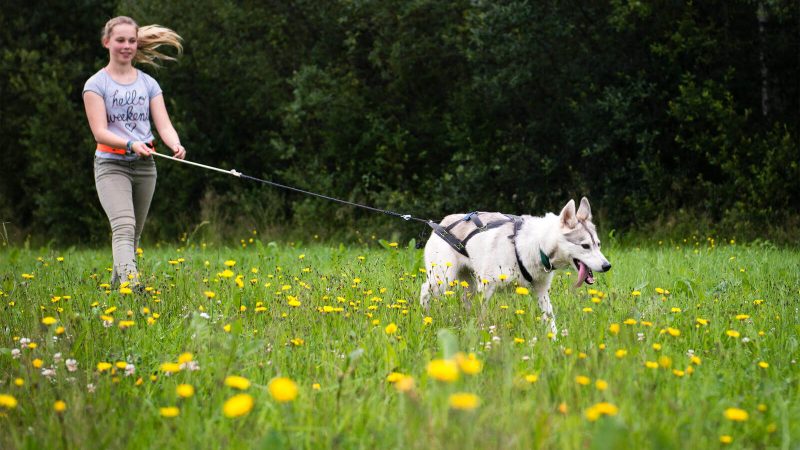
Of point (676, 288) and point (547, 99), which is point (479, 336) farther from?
point (547, 99)

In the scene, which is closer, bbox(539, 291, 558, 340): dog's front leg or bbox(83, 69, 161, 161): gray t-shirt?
bbox(539, 291, 558, 340): dog's front leg

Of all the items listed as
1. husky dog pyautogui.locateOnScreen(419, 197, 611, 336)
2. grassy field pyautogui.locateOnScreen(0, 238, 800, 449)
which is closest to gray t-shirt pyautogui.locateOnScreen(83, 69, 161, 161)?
grassy field pyautogui.locateOnScreen(0, 238, 800, 449)

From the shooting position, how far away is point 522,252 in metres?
5.11

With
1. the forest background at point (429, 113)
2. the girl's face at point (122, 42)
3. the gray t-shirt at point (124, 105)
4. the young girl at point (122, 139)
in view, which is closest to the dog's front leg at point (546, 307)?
the young girl at point (122, 139)

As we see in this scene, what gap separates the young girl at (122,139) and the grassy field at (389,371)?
1.77ft

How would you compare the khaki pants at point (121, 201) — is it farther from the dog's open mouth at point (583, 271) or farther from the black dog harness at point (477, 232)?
the dog's open mouth at point (583, 271)

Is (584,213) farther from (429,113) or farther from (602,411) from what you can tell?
(429,113)

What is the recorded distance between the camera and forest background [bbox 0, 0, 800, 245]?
40.1 ft

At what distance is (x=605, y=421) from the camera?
7.41 ft

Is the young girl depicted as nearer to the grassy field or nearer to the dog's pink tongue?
the grassy field

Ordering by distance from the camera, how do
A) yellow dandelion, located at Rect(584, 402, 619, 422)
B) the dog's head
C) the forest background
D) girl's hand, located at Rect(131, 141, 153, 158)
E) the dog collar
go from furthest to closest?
the forest background < girl's hand, located at Rect(131, 141, 153, 158) < the dog collar < the dog's head < yellow dandelion, located at Rect(584, 402, 619, 422)

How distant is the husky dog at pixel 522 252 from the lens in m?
4.98

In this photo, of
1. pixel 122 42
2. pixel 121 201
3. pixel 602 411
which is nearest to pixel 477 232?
pixel 121 201

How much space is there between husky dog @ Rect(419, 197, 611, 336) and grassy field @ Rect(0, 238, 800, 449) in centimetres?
16
